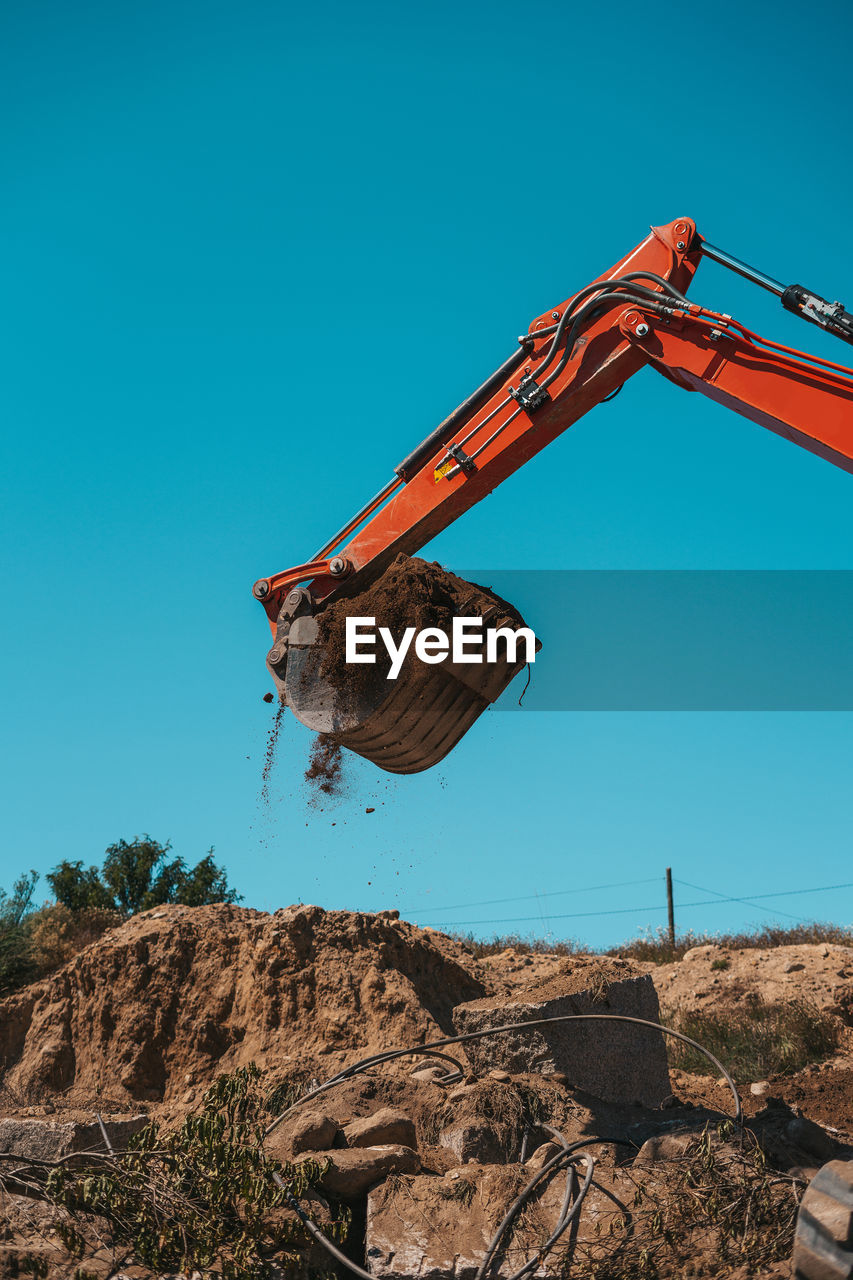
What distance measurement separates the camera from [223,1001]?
12.4m

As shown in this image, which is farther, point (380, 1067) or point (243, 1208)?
point (380, 1067)

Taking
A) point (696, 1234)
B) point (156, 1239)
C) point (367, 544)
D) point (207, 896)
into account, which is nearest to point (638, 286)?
point (367, 544)

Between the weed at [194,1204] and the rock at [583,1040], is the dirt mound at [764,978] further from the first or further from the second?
the weed at [194,1204]

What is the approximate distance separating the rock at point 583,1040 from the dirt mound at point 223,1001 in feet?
9.45

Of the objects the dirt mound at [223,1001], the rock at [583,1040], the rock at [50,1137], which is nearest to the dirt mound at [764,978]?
the dirt mound at [223,1001]

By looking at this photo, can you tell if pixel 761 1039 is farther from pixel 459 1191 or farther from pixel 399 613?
pixel 399 613

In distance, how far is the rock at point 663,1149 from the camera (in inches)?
250

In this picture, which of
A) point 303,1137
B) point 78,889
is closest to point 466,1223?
point 303,1137

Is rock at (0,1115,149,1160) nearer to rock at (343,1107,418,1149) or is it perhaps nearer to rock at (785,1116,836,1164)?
rock at (343,1107,418,1149)

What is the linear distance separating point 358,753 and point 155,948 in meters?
6.44

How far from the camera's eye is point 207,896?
922 inches

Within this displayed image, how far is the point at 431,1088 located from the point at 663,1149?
2232mm

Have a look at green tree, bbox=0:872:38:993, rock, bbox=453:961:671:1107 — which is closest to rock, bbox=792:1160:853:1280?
rock, bbox=453:961:671:1107

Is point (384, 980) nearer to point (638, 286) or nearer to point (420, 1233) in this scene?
point (420, 1233)
